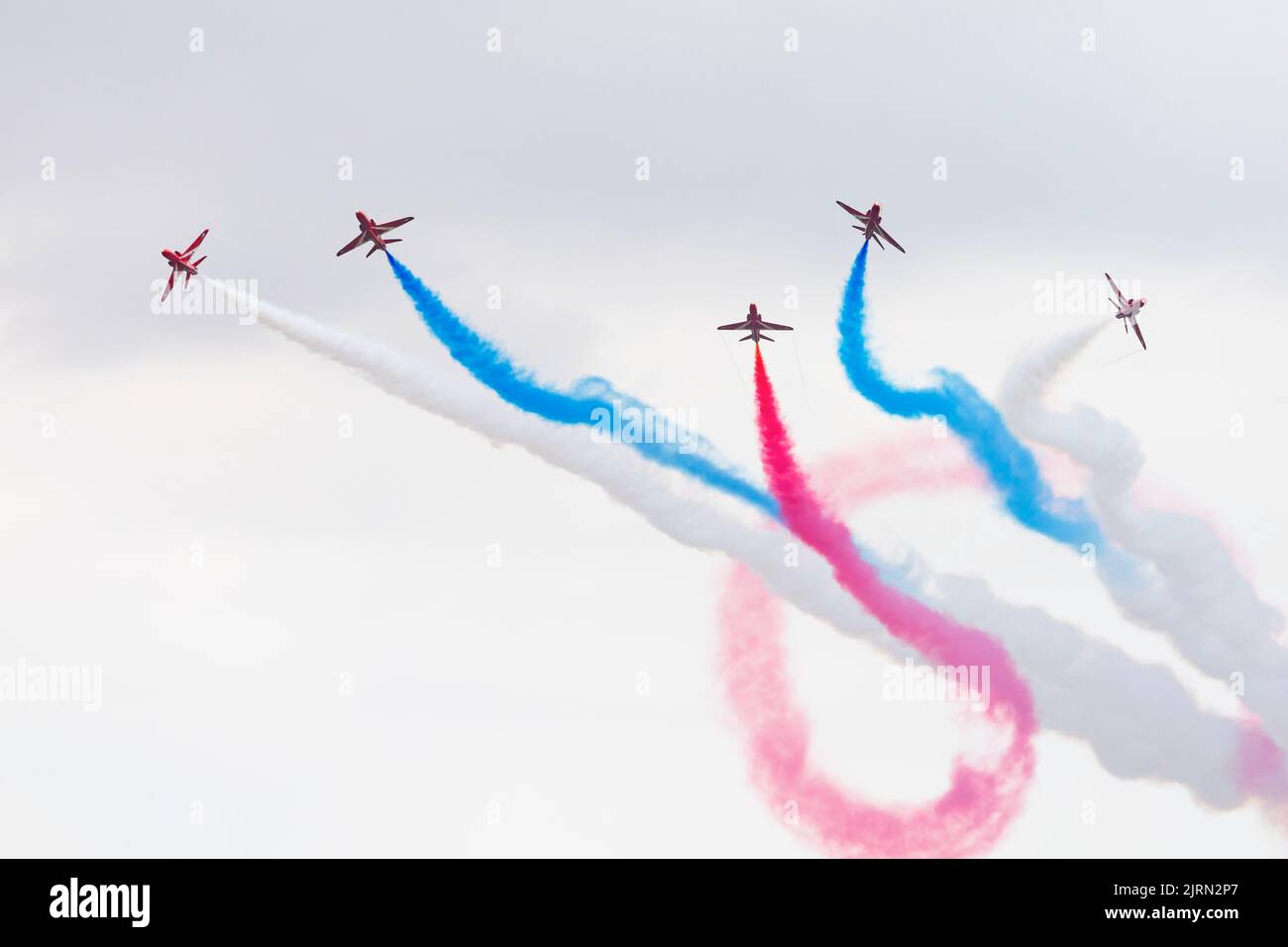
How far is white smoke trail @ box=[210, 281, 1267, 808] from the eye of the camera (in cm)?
11569

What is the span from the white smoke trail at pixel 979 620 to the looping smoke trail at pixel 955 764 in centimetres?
70

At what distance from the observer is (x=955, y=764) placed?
394 ft

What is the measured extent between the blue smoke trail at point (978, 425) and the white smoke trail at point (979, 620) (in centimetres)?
394

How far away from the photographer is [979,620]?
12006cm

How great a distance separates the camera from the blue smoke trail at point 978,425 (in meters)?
118

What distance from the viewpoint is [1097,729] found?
12125 centimetres

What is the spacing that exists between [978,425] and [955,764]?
13.3 m

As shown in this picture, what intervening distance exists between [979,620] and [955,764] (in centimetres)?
567

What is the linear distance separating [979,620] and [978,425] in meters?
7.64

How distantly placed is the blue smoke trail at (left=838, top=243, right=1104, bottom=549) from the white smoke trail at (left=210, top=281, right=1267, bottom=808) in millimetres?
3944

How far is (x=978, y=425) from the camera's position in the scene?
396 feet
